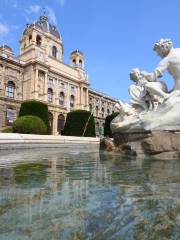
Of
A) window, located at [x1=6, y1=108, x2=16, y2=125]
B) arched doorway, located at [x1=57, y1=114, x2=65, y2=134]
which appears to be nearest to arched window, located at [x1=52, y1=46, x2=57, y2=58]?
arched doorway, located at [x1=57, y1=114, x2=65, y2=134]

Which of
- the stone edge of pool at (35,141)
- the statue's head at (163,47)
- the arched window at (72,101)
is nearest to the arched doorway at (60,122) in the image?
the arched window at (72,101)

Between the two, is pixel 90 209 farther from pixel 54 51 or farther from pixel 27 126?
pixel 54 51

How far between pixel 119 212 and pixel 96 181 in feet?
3.16

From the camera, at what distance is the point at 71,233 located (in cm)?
119

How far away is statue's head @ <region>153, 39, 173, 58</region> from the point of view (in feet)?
17.9

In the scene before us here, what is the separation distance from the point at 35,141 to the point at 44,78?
35301 mm

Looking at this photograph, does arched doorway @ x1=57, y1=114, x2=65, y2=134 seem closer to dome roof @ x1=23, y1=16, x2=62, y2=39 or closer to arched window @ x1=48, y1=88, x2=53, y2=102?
arched window @ x1=48, y1=88, x2=53, y2=102

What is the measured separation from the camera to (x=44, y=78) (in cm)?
4294

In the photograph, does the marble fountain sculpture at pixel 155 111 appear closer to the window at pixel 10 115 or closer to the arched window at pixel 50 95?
the window at pixel 10 115

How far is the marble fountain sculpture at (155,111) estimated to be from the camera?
4.66 meters

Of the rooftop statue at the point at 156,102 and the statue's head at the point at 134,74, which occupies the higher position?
the statue's head at the point at 134,74

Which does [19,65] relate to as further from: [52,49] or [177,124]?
[177,124]

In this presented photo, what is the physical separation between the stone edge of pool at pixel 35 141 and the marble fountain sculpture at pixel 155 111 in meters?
3.36

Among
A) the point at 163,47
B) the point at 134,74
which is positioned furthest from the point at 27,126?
the point at 163,47
